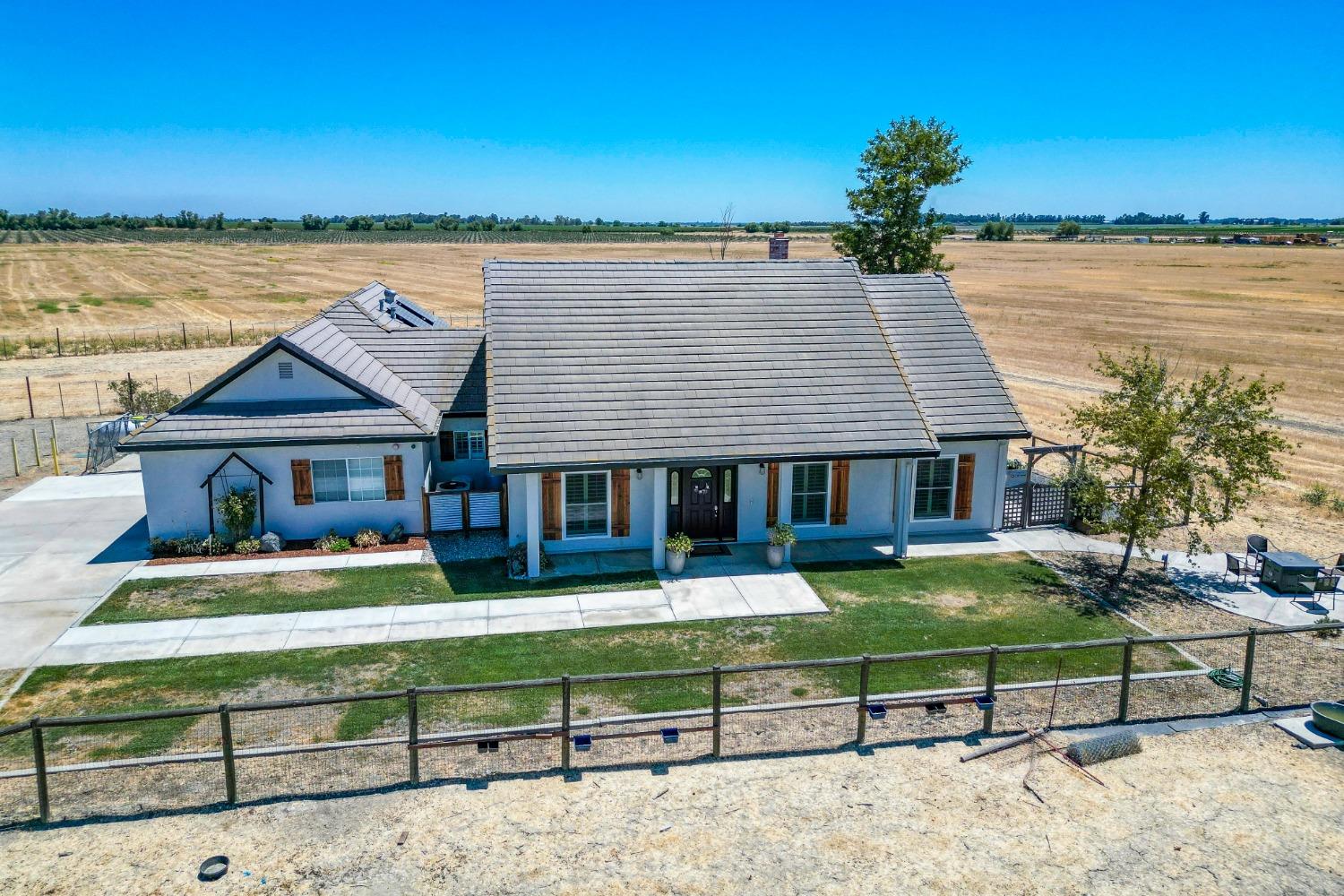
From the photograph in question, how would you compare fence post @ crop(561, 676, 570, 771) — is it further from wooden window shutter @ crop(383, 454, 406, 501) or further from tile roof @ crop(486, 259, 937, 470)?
wooden window shutter @ crop(383, 454, 406, 501)

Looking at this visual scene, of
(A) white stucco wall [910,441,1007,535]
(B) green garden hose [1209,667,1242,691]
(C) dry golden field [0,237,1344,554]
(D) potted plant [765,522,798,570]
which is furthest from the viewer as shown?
(C) dry golden field [0,237,1344,554]

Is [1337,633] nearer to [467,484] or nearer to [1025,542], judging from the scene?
[1025,542]

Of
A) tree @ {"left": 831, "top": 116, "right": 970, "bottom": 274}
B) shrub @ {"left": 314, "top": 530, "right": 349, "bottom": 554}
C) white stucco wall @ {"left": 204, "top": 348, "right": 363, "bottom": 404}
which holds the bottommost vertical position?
shrub @ {"left": 314, "top": 530, "right": 349, "bottom": 554}

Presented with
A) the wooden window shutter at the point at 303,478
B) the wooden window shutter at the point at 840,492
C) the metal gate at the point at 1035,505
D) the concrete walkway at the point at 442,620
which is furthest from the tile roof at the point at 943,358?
the wooden window shutter at the point at 303,478

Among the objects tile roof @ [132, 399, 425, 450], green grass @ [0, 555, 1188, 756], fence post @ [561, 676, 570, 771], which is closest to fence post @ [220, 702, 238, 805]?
green grass @ [0, 555, 1188, 756]

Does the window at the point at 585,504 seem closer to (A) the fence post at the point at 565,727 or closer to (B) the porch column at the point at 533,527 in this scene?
(B) the porch column at the point at 533,527
